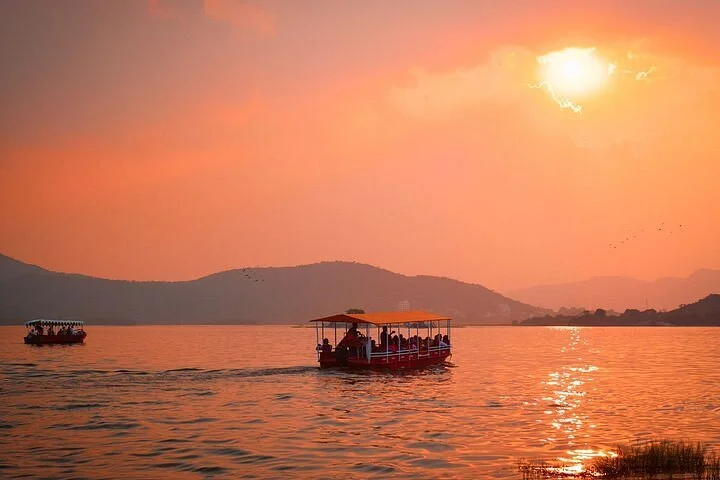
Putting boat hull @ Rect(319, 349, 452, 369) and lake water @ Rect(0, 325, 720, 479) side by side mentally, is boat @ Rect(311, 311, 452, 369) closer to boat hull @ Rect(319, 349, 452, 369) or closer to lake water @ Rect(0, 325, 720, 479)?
boat hull @ Rect(319, 349, 452, 369)

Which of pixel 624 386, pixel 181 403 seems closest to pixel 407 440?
pixel 181 403

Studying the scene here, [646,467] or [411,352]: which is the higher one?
[411,352]

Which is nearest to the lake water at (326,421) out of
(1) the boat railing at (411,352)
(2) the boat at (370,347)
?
(2) the boat at (370,347)

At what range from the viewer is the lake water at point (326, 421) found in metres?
24.4

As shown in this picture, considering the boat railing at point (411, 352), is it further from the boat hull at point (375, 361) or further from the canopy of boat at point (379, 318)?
the canopy of boat at point (379, 318)

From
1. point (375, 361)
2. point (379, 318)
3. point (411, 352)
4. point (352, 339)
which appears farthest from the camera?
point (411, 352)

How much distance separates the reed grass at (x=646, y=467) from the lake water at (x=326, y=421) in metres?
1.05

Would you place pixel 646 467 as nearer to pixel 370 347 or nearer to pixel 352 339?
pixel 370 347

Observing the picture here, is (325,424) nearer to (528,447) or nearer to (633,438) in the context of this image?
(528,447)

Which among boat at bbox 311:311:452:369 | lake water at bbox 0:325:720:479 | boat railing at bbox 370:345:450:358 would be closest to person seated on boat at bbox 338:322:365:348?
boat at bbox 311:311:452:369

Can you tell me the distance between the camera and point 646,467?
22094 mm

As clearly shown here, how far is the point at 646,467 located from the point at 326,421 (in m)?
15.4

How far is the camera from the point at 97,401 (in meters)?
40.1

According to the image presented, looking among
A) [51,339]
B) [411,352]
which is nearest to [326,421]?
[411,352]
